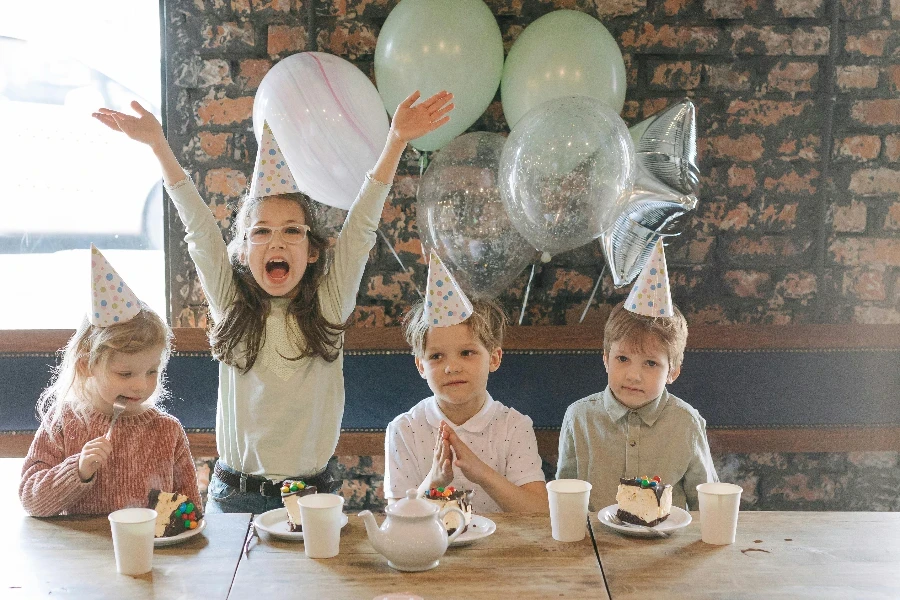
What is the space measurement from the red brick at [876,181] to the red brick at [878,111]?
14 centimetres

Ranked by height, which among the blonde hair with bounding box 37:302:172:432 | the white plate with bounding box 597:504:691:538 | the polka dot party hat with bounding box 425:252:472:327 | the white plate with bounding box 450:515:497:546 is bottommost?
the white plate with bounding box 450:515:497:546

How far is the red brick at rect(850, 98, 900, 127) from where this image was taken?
2686 millimetres

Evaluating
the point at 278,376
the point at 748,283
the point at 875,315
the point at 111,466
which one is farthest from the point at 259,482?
the point at 875,315

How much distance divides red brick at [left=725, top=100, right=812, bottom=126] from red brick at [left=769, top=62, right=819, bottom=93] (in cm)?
4

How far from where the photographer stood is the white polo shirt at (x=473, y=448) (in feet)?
6.54

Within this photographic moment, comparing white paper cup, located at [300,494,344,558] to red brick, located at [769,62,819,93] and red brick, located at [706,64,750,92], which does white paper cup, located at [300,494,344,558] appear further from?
red brick, located at [769,62,819,93]

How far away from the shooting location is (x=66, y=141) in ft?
9.18

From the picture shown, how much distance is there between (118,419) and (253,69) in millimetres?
1254

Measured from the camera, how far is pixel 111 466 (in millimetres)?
1772

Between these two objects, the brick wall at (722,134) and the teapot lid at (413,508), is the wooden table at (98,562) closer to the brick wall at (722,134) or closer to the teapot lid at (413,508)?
the teapot lid at (413,508)

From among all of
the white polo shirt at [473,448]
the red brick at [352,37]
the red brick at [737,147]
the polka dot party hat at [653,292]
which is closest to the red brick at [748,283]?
the red brick at [737,147]

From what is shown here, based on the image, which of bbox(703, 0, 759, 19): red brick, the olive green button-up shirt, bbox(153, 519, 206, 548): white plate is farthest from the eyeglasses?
bbox(703, 0, 759, 19): red brick

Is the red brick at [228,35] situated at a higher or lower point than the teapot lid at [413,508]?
higher

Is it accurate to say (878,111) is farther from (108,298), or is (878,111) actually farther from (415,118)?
(108,298)
